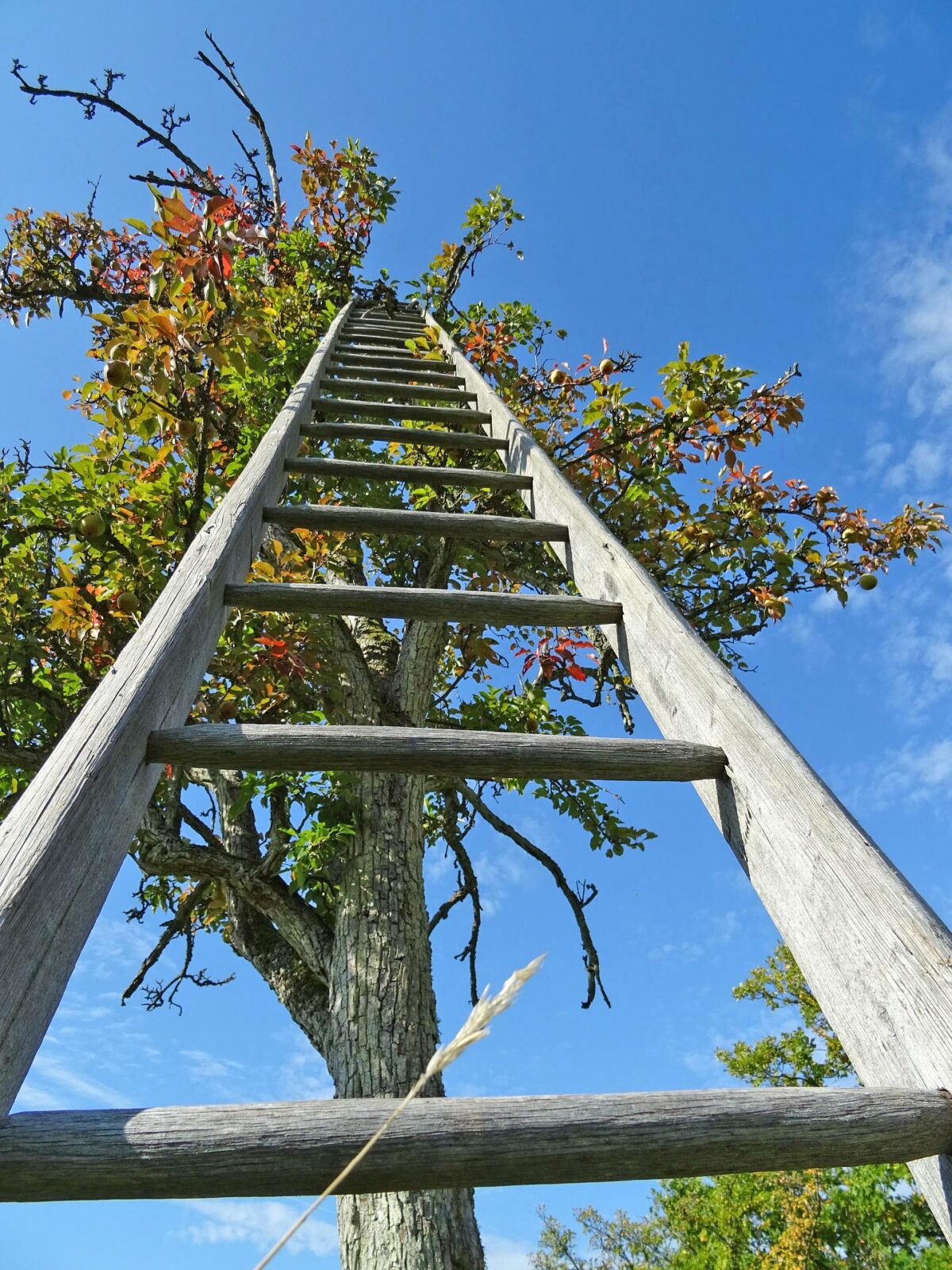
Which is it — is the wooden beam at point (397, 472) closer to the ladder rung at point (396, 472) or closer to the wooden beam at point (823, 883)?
the ladder rung at point (396, 472)

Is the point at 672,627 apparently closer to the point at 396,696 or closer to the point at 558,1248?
the point at 396,696

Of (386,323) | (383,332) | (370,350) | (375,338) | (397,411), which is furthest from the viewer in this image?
(386,323)

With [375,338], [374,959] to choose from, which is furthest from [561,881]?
[375,338]

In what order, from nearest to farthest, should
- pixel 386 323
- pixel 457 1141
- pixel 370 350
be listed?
1. pixel 457 1141
2. pixel 370 350
3. pixel 386 323

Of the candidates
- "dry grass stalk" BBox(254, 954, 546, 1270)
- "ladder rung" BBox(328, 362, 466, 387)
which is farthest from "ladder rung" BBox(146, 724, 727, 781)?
"ladder rung" BBox(328, 362, 466, 387)

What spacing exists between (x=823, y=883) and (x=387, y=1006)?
222cm

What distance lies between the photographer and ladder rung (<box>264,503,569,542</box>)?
2.17 metres

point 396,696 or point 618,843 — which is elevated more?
point 396,696

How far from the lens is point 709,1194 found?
55.5ft

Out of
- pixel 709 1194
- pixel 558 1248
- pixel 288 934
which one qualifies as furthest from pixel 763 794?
pixel 558 1248

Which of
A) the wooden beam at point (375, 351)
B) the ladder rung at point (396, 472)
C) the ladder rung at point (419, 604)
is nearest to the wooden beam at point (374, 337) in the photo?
the wooden beam at point (375, 351)

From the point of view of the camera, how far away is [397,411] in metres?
3.26

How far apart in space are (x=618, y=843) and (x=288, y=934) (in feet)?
6.41

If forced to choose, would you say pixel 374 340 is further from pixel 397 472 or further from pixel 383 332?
pixel 397 472
